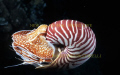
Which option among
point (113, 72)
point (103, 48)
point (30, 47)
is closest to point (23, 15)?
point (30, 47)

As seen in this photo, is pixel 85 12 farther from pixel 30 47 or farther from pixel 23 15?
pixel 30 47

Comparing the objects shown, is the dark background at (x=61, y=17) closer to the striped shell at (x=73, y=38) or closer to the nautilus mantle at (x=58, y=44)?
the nautilus mantle at (x=58, y=44)

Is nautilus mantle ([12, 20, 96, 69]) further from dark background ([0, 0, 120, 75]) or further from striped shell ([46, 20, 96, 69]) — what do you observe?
dark background ([0, 0, 120, 75])

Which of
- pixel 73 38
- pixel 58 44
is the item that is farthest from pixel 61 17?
pixel 73 38

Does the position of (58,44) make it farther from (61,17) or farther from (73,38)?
(61,17)

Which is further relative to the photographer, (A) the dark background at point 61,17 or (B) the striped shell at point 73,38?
(A) the dark background at point 61,17

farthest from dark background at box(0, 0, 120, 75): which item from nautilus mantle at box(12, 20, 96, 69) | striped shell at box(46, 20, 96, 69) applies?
striped shell at box(46, 20, 96, 69)

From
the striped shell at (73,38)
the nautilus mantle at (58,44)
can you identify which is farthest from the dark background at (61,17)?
the striped shell at (73,38)
